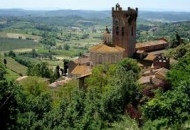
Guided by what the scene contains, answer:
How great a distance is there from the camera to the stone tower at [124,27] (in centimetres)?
6688

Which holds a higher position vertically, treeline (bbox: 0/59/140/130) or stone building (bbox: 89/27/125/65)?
treeline (bbox: 0/59/140/130)

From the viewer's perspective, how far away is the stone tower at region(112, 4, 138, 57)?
2633 inches

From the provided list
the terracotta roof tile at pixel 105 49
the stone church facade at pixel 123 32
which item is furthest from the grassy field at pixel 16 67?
the terracotta roof tile at pixel 105 49

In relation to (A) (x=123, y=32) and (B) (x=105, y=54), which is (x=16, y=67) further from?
(B) (x=105, y=54)

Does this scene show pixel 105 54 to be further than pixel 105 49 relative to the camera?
No

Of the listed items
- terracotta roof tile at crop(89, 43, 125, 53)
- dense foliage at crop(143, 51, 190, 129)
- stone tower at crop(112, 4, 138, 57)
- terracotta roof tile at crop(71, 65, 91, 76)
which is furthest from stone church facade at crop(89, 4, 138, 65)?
dense foliage at crop(143, 51, 190, 129)

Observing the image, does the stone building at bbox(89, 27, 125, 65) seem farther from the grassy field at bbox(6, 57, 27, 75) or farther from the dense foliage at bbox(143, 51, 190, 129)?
the grassy field at bbox(6, 57, 27, 75)

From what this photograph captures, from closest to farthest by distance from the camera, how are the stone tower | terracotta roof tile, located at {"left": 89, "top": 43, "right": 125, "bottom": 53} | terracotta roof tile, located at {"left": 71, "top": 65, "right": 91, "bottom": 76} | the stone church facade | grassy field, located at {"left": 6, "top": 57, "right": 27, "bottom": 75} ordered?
terracotta roof tile, located at {"left": 89, "top": 43, "right": 125, "bottom": 53}, terracotta roof tile, located at {"left": 71, "top": 65, "right": 91, "bottom": 76}, the stone church facade, the stone tower, grassy field, located at {"left": 6, "top": 57, "right": 27, "bottom": 75}

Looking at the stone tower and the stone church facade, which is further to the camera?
the stone tower

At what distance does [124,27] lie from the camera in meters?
67.3

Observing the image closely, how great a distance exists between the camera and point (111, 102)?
3041cm

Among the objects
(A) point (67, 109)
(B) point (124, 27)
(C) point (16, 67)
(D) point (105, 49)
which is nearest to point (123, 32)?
(B) point (124, 27)

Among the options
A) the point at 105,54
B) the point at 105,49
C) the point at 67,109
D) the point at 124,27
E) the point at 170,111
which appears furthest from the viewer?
the point at 124,27

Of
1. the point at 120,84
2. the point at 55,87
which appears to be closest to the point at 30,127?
the point at 120,84
